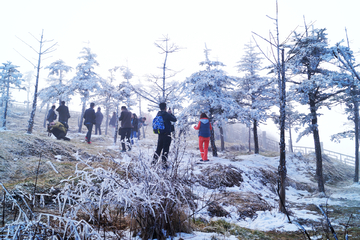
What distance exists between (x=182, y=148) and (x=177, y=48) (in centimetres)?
900

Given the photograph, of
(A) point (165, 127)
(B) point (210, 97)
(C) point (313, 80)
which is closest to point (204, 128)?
(A) point (165, 127)

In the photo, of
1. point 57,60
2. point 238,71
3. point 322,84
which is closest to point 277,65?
point 322,84

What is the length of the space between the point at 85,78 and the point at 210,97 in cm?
1249

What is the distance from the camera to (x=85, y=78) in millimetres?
17984

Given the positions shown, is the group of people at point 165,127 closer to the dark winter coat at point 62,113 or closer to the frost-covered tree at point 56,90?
the dark winter coat at point 62,113

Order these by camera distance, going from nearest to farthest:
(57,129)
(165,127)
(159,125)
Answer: (159,125)
(165,127)
(57,129)

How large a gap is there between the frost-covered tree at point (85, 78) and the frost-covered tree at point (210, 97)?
378 inches

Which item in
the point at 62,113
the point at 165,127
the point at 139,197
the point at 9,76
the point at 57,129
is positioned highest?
the point at 9,76

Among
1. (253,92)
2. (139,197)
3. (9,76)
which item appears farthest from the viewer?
(9,76)

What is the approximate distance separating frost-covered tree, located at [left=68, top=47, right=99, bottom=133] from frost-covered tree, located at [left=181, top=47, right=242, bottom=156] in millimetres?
9591

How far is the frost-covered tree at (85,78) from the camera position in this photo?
16.9 meters

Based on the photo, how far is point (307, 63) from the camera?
31.8 feet

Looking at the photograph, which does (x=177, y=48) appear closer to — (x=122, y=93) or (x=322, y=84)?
(x=322, y=84)

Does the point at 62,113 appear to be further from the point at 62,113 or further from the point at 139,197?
the point at 139,197
